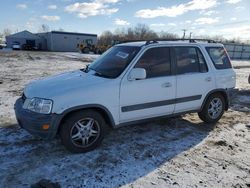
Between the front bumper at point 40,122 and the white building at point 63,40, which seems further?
the white building at point 63,40

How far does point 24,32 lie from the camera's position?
60281 mm

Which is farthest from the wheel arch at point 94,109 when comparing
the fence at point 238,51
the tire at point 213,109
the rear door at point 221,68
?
the fence at point 238,51

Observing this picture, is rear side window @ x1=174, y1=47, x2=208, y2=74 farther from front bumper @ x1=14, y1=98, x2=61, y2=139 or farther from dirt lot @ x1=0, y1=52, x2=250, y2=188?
front bumper @ x1=14, y1=98, x2=61, y2=139

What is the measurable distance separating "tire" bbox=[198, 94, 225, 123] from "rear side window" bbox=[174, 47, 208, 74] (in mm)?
772

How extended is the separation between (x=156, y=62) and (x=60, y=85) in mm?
1888

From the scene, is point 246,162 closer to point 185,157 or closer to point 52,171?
point 185,157

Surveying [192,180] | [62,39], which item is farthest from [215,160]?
[62,39]

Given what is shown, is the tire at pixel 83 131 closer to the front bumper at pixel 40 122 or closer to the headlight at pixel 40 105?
the front bumper at pixel 40 122

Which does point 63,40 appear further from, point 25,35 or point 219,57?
point 219,57

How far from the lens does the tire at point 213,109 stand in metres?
5.79

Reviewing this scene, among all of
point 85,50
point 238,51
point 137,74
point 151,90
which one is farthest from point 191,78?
point 238,51

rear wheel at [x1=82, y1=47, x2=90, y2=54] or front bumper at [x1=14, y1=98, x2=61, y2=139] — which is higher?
rear wheel at [x1=82, y1=47, x2=90, y2=54]

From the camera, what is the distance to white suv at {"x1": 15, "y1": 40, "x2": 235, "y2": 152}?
160 inches

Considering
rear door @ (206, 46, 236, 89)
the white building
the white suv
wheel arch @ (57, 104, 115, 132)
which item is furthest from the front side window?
the white building
